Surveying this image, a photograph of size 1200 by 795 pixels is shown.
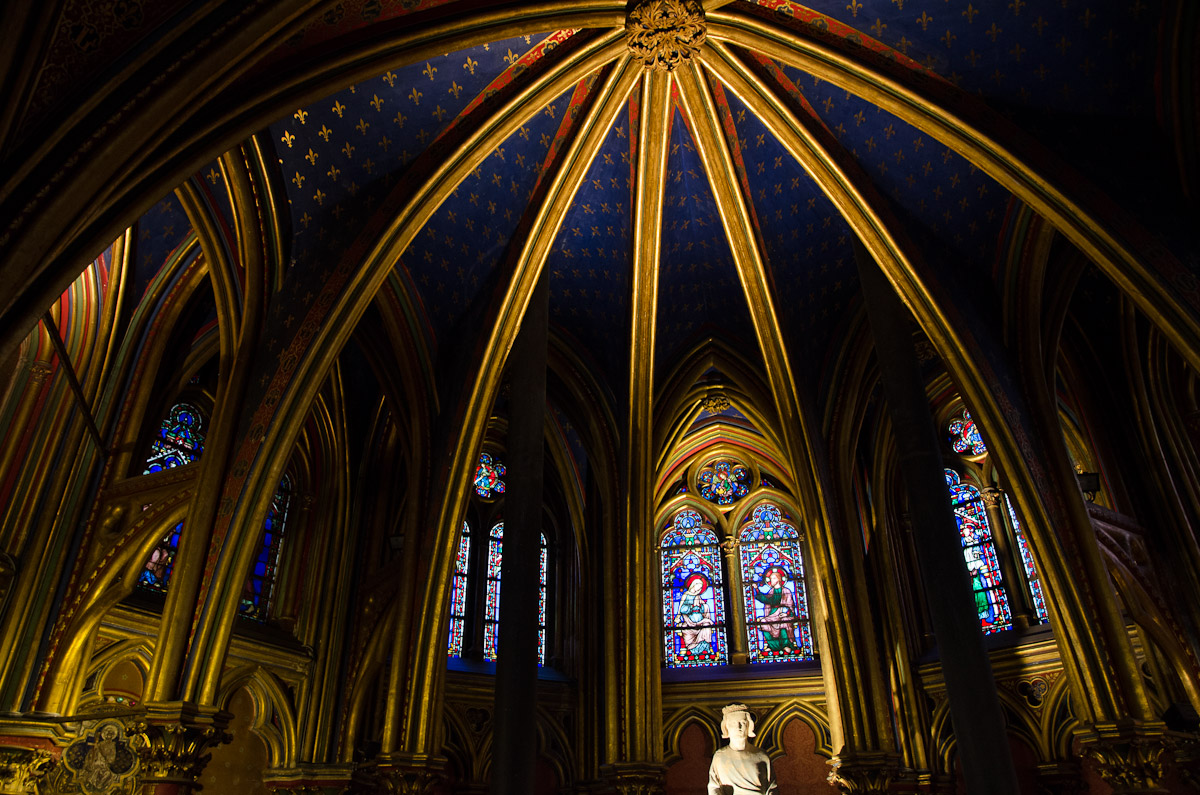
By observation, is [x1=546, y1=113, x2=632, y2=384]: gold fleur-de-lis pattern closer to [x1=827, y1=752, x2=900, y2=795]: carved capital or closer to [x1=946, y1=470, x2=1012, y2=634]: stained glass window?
[x1=946, y1=470, x2=1012, y2=634]: stained glass window

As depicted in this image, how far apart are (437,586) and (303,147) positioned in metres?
4.78

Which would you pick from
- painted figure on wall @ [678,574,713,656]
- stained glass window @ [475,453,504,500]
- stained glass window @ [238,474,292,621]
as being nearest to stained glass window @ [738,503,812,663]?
painted figure on wall @ [678,574,713,656]

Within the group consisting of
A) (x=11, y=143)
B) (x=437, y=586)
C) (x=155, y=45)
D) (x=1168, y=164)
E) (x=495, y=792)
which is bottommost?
(x=495, y=792)

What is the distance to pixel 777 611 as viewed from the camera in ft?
49.8

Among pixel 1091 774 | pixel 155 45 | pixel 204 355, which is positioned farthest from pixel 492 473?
pixel 155 45

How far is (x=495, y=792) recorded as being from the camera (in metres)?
7.43

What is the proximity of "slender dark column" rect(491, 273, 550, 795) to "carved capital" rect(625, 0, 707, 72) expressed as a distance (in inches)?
126

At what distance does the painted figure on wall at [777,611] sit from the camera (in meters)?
14.9

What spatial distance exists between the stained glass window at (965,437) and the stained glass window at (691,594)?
4.51m

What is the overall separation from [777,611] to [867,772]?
5.14 metres

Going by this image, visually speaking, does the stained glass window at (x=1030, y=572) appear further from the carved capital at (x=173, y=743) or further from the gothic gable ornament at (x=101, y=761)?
the gothic gable ornament at (x=101, y=761)

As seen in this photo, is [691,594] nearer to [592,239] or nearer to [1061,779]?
[1061,779]

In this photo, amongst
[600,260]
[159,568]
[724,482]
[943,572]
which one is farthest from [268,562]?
[943,572]

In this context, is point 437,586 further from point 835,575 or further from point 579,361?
point 835,575
